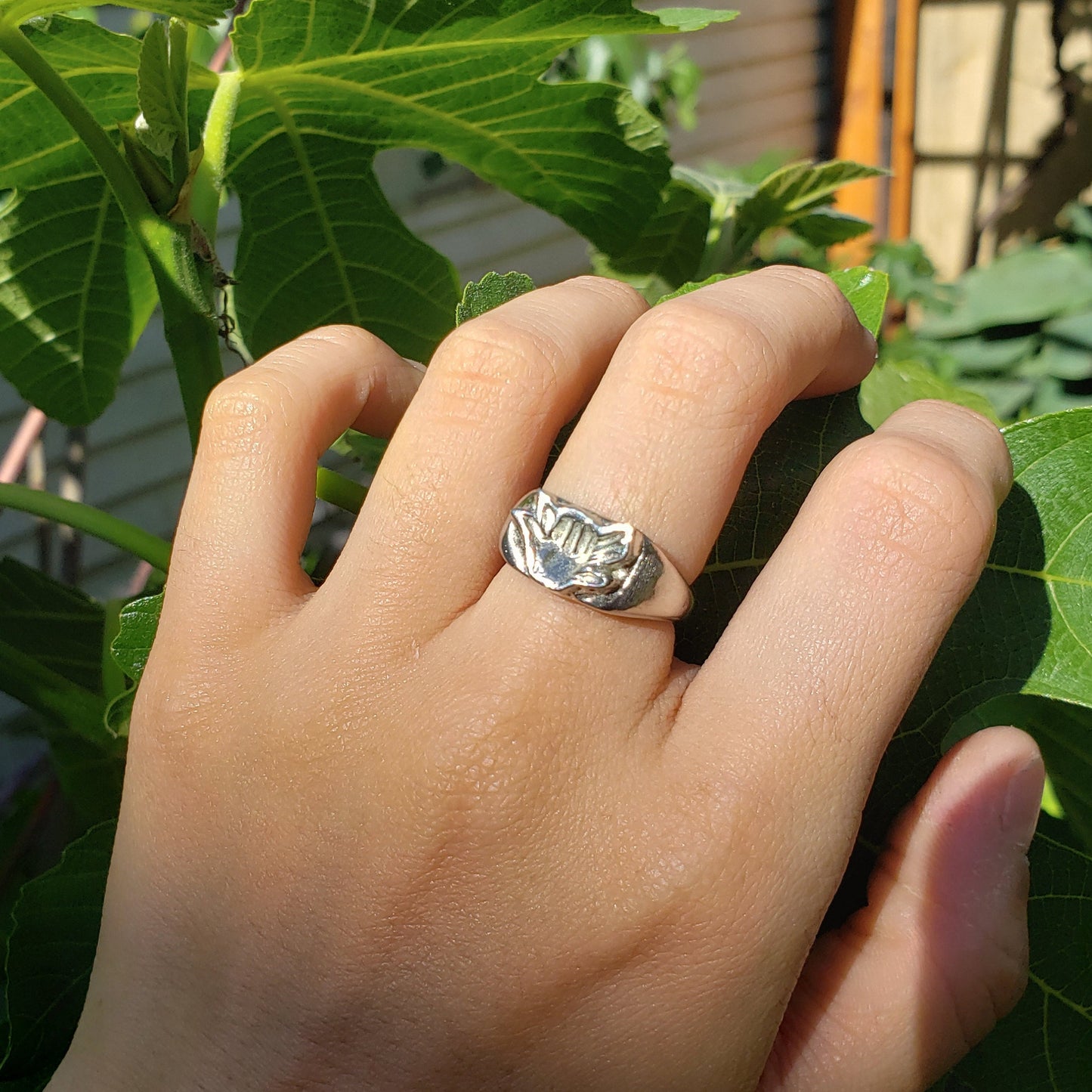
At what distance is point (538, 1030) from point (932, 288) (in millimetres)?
4093

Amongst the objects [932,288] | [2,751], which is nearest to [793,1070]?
[2,751]

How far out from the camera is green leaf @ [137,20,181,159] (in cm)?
68

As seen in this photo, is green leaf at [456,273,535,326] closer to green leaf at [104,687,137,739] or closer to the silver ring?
the silver ring

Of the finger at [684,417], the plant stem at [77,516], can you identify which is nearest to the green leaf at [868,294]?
the finger at [684,417]

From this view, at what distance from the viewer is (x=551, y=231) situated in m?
4.49

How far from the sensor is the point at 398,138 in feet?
3.37

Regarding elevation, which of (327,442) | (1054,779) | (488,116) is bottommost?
(1054,779)

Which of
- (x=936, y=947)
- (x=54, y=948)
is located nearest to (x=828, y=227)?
(x=936, y=947)

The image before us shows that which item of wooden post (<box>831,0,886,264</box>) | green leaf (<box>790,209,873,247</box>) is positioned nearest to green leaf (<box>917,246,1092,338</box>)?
wooden post (<box>831,0,886,264</box>)

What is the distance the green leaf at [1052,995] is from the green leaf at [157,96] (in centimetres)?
84

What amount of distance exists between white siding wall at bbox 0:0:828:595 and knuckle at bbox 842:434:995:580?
2.62m

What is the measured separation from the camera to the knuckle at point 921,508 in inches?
24.5

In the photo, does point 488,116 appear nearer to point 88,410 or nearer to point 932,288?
point 88,410

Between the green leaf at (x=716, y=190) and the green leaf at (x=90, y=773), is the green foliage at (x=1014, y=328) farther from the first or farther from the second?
the green leaf at (x=90, y=773)
